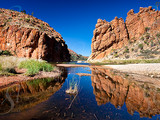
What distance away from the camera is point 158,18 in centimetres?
6106

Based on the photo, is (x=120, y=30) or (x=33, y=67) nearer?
(x=33, y=67)

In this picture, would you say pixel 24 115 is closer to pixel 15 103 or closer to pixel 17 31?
pixel 15 103

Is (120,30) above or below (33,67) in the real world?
above

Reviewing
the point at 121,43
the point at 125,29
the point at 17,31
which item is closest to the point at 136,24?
the point at 125,29

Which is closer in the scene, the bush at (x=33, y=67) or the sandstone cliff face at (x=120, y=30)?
the bush at (x=33, y=67)

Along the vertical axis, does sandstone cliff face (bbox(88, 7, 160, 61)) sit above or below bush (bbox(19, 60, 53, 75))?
above

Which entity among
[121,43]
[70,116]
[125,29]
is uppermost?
[125,29]

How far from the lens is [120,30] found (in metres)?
75.2

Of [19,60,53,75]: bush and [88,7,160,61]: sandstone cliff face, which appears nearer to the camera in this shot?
[19,60,53,75]: bush

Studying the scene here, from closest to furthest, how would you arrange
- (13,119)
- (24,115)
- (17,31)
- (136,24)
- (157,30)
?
(13,119) < (24,115) < (17,31) < (157,30) < (136,24)

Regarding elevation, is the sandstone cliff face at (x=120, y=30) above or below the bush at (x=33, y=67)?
above

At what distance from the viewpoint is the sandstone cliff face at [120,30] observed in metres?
65.3

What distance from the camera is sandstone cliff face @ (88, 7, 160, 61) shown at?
6531 cm

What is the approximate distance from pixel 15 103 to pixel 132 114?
5.31 meters
